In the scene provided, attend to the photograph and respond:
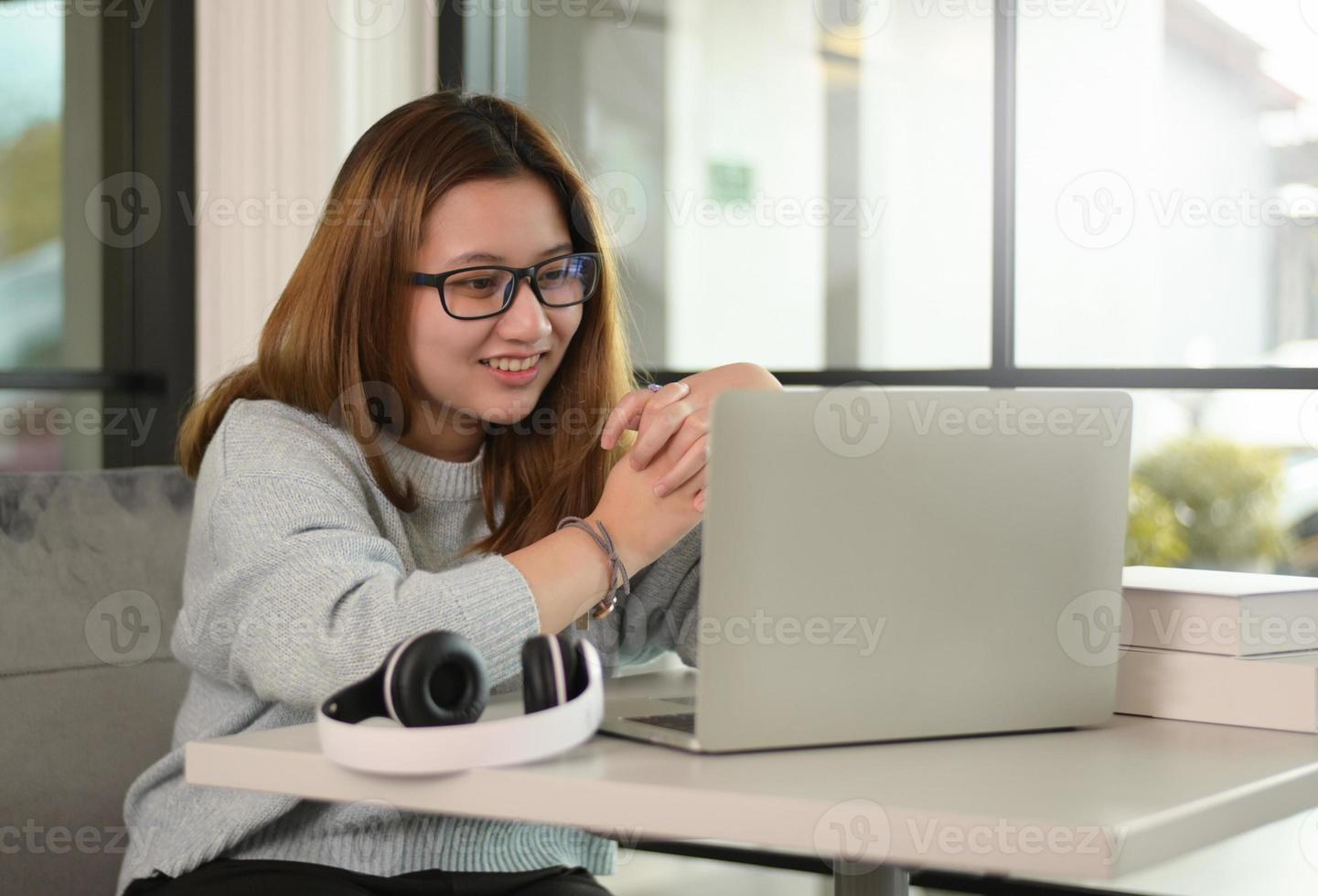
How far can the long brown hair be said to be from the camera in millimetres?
1446

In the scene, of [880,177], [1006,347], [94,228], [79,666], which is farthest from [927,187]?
[79,666]

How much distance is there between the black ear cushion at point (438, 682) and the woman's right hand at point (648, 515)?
0.87 ft

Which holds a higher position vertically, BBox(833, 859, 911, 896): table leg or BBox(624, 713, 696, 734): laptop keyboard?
BBox(624, 713, 696, 734): laptop keyboard

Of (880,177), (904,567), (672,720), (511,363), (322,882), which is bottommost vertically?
(322,882)

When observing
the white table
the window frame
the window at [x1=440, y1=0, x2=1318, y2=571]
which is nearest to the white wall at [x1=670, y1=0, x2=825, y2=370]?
the window at [x1=440, y1=0, x2=1318, y2=571]

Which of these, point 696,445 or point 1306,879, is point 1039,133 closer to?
point 1306,879

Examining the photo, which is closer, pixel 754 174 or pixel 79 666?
pixel 79 666

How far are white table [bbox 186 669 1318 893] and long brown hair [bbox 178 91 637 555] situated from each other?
42cm

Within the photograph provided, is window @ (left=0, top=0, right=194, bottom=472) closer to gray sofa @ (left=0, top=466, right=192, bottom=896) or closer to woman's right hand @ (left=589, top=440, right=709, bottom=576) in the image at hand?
gray sofa @ (left=0, top=466, right=192, bottom=896)


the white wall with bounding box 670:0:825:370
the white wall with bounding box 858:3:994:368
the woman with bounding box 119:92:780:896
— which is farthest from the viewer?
the white wall with bounding box 670:0:825:370

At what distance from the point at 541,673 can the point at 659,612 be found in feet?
1.83

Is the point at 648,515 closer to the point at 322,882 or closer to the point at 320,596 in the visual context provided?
the point at 320,596

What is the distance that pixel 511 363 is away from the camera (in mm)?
1462

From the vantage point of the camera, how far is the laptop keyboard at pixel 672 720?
1043mm
